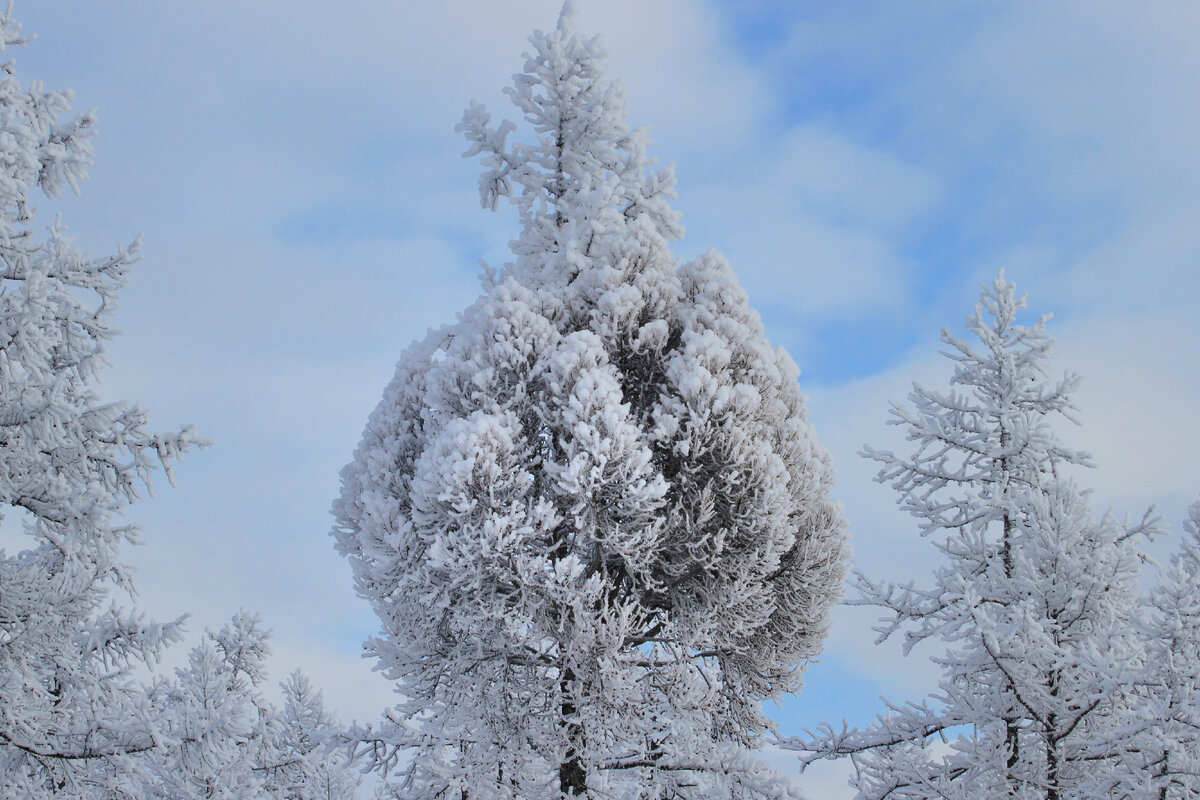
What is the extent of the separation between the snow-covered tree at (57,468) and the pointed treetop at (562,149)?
5.87 m

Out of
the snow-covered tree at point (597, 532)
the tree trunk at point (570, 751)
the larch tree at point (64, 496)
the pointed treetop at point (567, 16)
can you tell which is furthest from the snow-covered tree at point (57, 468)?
the pointed treetop at point (567, 16)

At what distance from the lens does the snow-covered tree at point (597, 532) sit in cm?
1054

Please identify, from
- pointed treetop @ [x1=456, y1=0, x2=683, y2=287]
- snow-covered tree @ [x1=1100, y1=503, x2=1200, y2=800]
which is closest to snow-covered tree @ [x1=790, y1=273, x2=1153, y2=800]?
snow-covered tree @ [x1=1100, y1=503, x2=1200, y2=800]

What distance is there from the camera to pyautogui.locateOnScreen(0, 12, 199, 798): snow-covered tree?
8.09 meters

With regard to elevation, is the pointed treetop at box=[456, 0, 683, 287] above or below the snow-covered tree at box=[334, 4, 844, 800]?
above

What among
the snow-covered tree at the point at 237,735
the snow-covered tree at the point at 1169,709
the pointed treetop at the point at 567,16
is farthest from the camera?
the pointed treetop at the point at 567,16

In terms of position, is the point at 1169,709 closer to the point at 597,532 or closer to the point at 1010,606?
the point at 1010,606

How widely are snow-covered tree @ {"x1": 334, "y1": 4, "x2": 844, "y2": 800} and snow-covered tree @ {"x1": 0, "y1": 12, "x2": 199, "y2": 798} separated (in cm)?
315

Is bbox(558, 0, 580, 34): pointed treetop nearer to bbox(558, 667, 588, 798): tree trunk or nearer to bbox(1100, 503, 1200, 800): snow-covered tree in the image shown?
bbox(558, 667, 588, 798): tree trunk

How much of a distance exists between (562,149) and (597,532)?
603 cm

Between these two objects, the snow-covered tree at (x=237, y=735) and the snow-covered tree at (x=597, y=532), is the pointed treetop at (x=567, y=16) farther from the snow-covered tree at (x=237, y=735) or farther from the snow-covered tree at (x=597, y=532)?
the snow-covered tree at (x=237, y=735)

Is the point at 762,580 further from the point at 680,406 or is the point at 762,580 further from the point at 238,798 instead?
the point at 238,798

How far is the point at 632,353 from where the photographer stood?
1184 cm

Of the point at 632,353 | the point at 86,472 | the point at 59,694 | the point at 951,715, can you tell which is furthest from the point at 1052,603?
the point at 59,694
